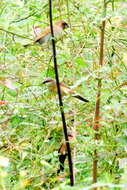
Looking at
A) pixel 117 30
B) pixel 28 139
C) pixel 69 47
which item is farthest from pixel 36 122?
pixel 117 30

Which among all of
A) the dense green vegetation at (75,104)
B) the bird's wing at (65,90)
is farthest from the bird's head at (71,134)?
the bird's wing at (65,90)

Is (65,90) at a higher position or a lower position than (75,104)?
higher

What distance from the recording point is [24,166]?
1433 mm

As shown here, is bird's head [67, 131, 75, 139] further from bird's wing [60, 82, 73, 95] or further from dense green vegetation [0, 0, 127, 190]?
bird's wing [60, 82, 73, 95]

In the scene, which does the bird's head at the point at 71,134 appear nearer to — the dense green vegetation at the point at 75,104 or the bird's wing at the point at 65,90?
the dense green vegetation at the point at 75,104

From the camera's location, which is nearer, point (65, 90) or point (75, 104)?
point (65, 90)

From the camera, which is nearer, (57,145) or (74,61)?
(74,61)

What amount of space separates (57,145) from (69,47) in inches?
13.6

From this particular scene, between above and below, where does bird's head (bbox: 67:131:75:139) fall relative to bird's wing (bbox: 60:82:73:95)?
below

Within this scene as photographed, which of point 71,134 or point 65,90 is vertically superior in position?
point 65,90

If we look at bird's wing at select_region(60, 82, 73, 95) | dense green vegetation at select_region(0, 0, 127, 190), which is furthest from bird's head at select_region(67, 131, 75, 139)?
bird's wing at select_region(60, 82, 73, 95)

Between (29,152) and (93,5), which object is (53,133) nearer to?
(29,152)

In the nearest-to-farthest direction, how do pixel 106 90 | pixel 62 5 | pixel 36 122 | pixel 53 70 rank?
pixel 106 90, pixel 53 70, pixel 62 5, pixel 36 122

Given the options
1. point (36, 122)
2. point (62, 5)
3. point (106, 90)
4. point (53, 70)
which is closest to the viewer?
point (106, 90)
